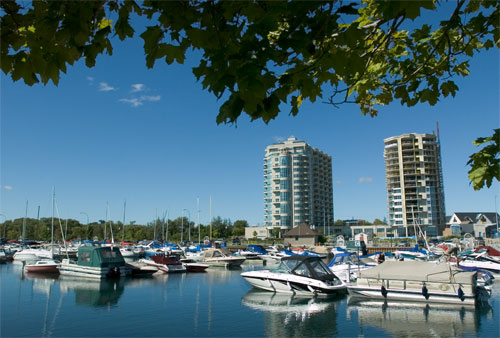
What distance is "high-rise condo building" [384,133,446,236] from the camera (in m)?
105

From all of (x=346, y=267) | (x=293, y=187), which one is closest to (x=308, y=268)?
(x=346, y=267)

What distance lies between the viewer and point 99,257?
109ft

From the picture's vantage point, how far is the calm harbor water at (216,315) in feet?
52.7

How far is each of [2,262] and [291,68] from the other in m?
62.3

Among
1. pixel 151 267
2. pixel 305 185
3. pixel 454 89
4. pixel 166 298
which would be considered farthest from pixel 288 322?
pixel 305 185

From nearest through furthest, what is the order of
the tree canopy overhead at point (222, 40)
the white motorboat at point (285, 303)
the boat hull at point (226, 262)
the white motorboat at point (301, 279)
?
the tree canopy overhead at point (222, 40) → the white motorboat at point (285, 303) → the white motorboat at point (301, 279) → the boat hull at point (226, 262)

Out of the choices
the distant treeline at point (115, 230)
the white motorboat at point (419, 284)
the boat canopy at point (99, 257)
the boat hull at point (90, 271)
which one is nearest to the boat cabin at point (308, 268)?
the white motorboat at point (419, 284)

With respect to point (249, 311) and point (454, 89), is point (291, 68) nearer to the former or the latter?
point (454, 89)

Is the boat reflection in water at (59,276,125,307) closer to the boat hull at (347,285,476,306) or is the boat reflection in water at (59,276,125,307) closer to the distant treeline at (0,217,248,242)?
the boat hull at (347,285,476,306)

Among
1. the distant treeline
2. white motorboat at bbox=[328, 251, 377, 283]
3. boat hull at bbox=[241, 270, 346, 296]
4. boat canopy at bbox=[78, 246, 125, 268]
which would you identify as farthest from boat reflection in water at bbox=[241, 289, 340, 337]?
the distant treeline

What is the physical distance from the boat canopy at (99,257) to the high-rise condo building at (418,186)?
296 ft

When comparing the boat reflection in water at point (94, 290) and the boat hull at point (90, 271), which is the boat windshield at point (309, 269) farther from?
the boat hull at point (90, 271)

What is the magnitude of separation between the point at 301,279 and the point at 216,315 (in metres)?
6.46

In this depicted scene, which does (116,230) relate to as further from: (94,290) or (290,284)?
(290,284)
